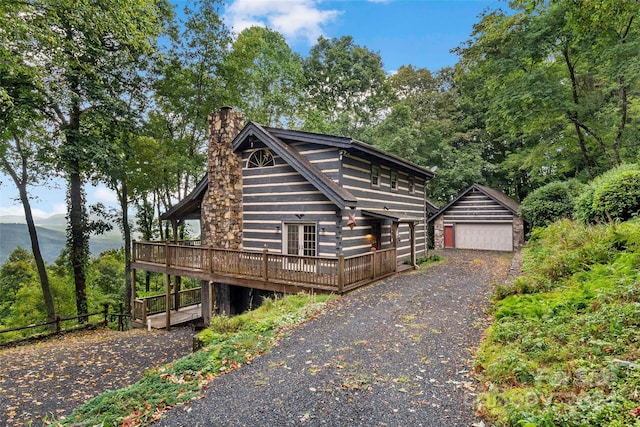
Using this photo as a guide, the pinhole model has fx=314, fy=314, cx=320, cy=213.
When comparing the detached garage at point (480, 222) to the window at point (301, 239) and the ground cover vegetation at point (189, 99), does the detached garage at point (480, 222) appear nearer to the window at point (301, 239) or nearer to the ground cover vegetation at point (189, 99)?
the ground cover vegetation at point (189, 99)

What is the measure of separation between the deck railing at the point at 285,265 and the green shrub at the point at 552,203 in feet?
32.7

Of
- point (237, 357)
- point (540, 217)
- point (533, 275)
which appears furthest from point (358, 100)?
point (237, 357)

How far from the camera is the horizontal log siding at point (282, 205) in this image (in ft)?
38.9

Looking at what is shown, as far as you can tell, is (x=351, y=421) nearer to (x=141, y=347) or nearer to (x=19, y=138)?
(x=141, y=347)

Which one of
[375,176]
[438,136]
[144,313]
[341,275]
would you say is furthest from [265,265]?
[438,136]

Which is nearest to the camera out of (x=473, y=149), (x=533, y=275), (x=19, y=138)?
(x=533, y=275)

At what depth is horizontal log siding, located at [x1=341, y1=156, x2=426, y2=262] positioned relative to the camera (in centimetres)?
1218

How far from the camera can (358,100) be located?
118 ft

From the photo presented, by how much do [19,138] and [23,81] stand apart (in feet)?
16.1

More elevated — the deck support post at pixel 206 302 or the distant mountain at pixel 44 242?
the distant mountain at pixel 44 242

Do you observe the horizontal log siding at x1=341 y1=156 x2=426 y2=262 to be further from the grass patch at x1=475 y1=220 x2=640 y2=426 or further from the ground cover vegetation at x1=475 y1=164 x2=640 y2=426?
the grass patch at x1=475 y1=220 x2=640 y2=426

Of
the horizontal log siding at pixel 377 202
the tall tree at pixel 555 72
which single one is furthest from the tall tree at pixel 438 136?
the horizontal log siding at pixel 377 202

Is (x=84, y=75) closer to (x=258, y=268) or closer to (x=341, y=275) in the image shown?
(x=258, y=268)

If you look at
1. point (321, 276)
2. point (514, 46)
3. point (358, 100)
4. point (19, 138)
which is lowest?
point (321, 276)
